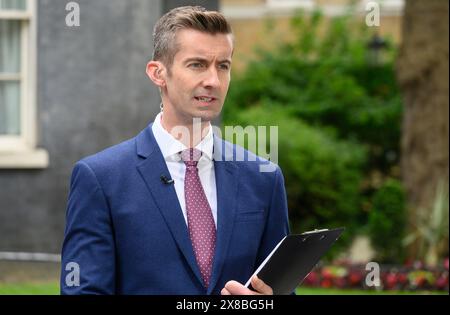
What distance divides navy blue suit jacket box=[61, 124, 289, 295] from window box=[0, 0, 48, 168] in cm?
905

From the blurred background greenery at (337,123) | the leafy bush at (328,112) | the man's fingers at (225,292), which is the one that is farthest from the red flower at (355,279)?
the man's fingers at (225,292)

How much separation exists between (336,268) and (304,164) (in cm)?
299

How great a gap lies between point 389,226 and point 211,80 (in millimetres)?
10600

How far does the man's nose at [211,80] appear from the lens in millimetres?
3250

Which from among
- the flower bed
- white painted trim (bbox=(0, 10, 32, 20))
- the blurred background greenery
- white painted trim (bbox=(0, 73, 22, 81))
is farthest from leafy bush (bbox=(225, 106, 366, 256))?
white painted trim (bbox=(0, 10, 32, 20))

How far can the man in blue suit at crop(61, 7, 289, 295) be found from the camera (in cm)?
319

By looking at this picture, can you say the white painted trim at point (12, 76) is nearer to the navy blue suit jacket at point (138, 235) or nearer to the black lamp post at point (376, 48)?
the black lamp post at point (376, 48)

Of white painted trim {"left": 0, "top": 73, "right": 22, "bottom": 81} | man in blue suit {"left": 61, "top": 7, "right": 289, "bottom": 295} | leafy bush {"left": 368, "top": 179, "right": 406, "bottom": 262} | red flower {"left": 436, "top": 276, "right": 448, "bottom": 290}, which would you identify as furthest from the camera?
leafy bush {"left": 368, "top": 179, "right": 406, "bottom": 262}

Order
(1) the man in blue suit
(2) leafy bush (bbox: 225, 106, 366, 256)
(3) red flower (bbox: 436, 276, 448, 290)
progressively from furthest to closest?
(2) leafy bush (bbox: 225, 106, 366, 256)
(3) red flower (bbox: 436, 276, 448, 290)
(1) the man in blue suit

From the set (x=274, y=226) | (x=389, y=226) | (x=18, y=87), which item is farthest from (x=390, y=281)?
(x=274, y=226)

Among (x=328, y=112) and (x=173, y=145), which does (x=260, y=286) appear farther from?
(x=328, y=112)

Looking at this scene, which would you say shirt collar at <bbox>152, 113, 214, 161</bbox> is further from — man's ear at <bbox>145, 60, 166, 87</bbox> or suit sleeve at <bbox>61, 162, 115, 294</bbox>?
suit sleeve at <bbox>61, 162, 115, 294</bbox>
